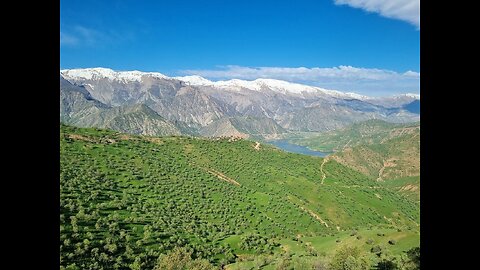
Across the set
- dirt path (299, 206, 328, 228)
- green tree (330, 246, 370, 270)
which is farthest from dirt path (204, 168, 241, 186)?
green tree (330, 246, 370, 270)

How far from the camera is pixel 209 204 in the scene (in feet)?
173

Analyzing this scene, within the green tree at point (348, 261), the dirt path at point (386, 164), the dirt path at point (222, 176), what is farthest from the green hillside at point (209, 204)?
the dirt path at point (386, 164)

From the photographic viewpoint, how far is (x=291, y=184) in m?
69.9

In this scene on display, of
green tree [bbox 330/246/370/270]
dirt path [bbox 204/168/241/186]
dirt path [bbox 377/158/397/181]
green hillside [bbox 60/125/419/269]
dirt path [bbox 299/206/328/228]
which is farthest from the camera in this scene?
dirt path [bbox 377/158/397/181]

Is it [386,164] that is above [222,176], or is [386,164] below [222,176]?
below

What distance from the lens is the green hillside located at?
111ft

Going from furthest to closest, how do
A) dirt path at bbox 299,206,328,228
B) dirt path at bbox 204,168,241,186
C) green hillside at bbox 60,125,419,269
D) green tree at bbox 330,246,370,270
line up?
1. dirt path at bbox 204,168,241,186
2. dirt path at bbox 299,206,328,228
3. green hillside at bbox 60,125,419,269
4. green tree at bbox 330,246,370,270

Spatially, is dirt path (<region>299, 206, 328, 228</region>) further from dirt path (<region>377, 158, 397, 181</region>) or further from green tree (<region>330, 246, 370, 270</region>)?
dirt path (<region>377, 158, 397, 181</region>)

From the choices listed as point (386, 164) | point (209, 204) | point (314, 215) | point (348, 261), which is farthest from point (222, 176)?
point (386, 164)

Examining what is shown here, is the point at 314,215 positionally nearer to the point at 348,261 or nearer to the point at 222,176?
the point at 222,176

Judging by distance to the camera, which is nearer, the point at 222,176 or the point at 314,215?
the point at 314,215
